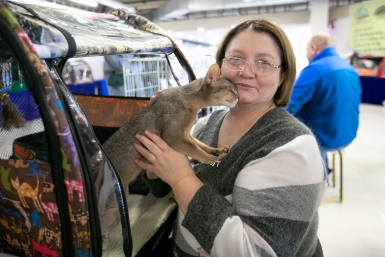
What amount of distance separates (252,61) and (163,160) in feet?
1.41

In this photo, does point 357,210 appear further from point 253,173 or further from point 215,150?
point 253,173

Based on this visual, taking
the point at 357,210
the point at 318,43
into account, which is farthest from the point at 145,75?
the point at 357,210

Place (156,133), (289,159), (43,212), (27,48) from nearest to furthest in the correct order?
(27,48) → (43,212) → (289,159) → (156,133)

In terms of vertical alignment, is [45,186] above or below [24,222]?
above

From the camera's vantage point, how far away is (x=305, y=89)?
2.40 meters

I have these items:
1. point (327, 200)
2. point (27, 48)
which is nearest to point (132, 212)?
point (27, 48)

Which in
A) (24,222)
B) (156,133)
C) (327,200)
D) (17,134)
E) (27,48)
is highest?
(27,48)

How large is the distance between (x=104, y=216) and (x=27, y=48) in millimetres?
400

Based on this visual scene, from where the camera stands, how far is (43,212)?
0.69 m

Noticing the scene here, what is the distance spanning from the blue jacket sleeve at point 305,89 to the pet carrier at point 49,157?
1844 mm

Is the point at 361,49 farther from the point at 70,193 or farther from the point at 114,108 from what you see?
the point at 70,193

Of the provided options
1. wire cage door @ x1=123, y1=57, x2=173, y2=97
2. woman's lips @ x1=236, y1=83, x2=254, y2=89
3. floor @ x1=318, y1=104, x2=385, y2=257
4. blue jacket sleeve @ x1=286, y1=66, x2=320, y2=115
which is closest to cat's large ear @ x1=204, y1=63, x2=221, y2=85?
woman's lips @ x1=236, y1=83, x2=254, y2=89

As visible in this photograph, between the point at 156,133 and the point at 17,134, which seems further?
the point at 156,133

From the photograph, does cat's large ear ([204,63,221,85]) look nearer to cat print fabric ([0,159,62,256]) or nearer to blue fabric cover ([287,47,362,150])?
cat print fabric ([0,159,62,256])
